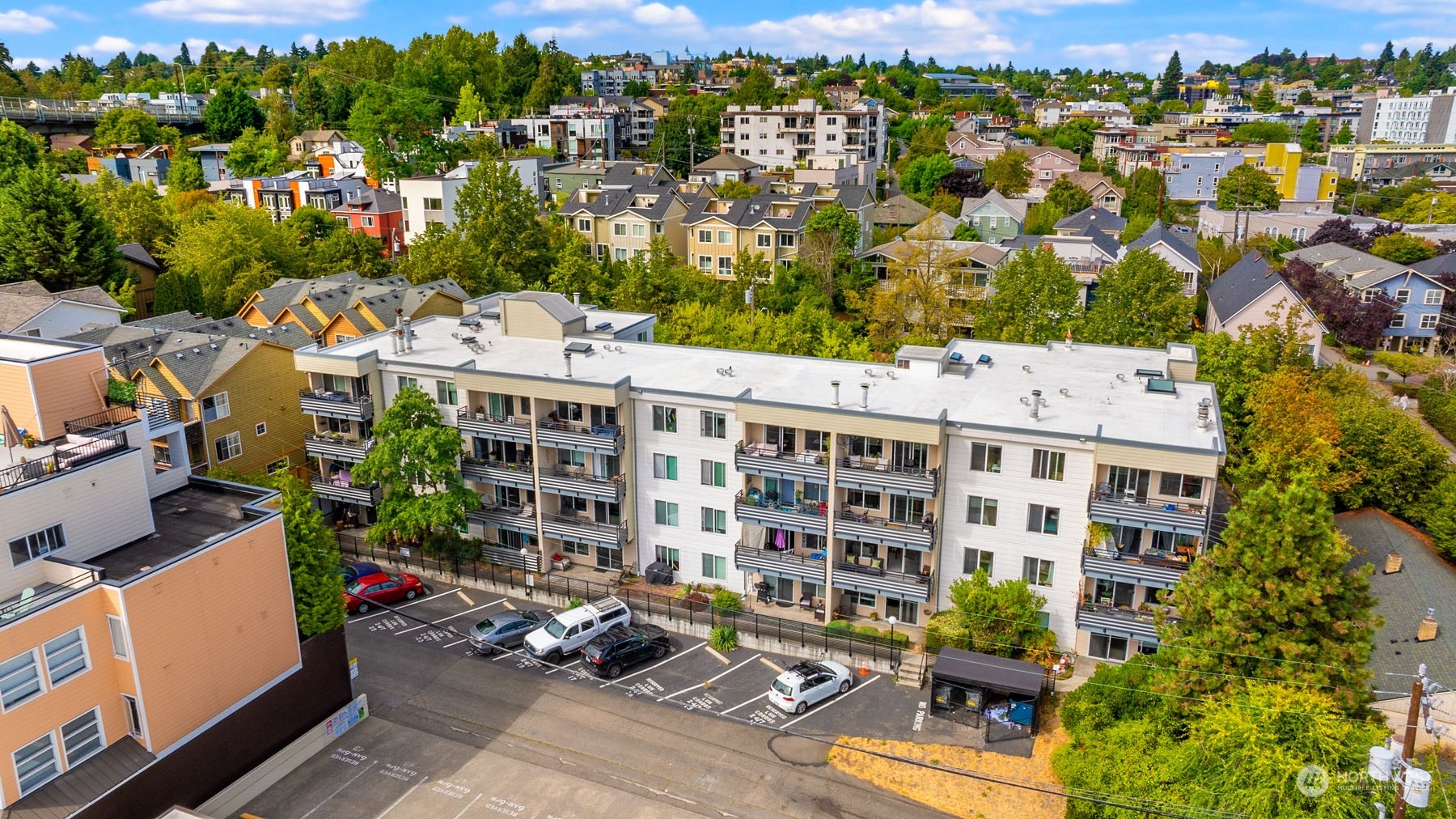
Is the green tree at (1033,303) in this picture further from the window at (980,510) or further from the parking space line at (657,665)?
the parking space line at (657,665)

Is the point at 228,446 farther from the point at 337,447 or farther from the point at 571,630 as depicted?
the point at 571,630

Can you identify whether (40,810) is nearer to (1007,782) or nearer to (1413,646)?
(1007,782)

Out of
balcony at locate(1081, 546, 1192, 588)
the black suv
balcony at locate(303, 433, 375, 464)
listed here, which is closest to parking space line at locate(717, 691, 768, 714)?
the black suv

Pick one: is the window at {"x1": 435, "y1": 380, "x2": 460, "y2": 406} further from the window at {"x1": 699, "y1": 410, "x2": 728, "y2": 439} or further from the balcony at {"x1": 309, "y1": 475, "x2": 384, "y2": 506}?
the window at {"x1": 699, "y1": 410, "x2": 728, "y2": 439}

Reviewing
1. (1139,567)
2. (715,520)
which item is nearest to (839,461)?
(715,520)

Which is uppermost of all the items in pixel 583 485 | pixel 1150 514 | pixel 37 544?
pixel 37 544

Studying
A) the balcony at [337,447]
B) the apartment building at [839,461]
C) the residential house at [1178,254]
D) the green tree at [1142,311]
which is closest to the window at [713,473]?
the apartment building at [839,461]

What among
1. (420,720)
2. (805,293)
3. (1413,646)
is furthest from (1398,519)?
(420,720)
